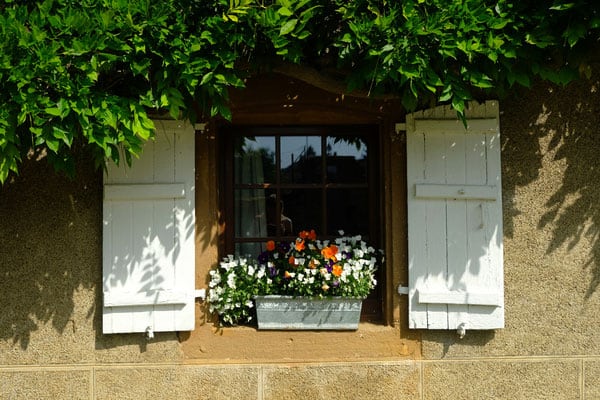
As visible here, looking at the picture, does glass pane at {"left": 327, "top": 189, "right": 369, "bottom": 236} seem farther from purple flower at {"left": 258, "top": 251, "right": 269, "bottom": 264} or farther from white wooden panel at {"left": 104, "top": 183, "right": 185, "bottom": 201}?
white wooden panel at {"left": 104, "top": 183, "right": 185, "bottom": 201}

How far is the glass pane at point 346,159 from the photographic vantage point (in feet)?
11.5

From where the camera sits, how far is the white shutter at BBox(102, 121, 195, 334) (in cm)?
312

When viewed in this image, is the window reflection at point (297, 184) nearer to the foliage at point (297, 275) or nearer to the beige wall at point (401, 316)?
the foliage at point (297, 275)

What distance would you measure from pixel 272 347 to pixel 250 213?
32.6 inches

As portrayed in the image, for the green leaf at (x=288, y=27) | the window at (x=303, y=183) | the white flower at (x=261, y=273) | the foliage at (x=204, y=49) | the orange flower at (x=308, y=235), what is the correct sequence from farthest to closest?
the window at (x=303, y=183) → the orange flower at (x=308, y=235) → the white flower at (x=261, y=273) → the green leaf at (x=288, y=27) → the foliage at (x=204, y=49)

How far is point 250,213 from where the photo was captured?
3.50 metres

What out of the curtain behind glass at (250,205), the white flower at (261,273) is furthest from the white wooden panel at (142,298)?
the curtain behind glass at (250,205)

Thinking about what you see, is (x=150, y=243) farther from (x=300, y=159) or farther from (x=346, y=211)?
(x=346, y=211)

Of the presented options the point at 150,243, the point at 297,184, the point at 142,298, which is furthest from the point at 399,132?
the point at 142,298

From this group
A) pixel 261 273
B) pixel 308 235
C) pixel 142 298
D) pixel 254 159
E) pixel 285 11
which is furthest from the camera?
pixel 254 159

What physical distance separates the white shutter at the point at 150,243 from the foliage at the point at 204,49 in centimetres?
45

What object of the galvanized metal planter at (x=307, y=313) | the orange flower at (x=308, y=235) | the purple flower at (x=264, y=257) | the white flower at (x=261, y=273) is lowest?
the galvanized metal planter at (x=307, y=313)

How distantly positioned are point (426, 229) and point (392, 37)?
3.81 feet

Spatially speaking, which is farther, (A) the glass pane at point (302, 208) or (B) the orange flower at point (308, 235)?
(A) the glass pane at point (302, 208)
